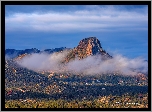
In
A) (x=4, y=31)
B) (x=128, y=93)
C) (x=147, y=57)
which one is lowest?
(x=128, y=93)

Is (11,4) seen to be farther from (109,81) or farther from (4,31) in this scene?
(109,81)

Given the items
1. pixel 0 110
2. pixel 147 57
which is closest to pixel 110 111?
pixel 147 57

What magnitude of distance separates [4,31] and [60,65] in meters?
7.81

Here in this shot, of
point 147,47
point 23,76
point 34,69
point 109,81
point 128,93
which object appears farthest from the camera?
point 34,69

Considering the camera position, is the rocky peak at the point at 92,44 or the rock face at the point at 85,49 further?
the rocky peak at the point at 92,44

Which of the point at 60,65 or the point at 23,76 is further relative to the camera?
the point at 60,65

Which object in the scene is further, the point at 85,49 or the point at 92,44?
the point at 92,44

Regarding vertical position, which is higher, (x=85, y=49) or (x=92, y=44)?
(x=92, y=44)

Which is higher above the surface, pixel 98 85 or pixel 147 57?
pixel 147 57

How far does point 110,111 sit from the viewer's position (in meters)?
4.91

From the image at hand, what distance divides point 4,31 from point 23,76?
21.6ft

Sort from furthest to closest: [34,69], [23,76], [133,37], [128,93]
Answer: [34,69]
[23,76]
[128,93]
[133,37]

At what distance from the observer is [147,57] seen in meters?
4.90

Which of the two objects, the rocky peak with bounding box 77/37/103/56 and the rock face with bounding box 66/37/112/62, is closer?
the rock face with bounding box 66/37/112/62
